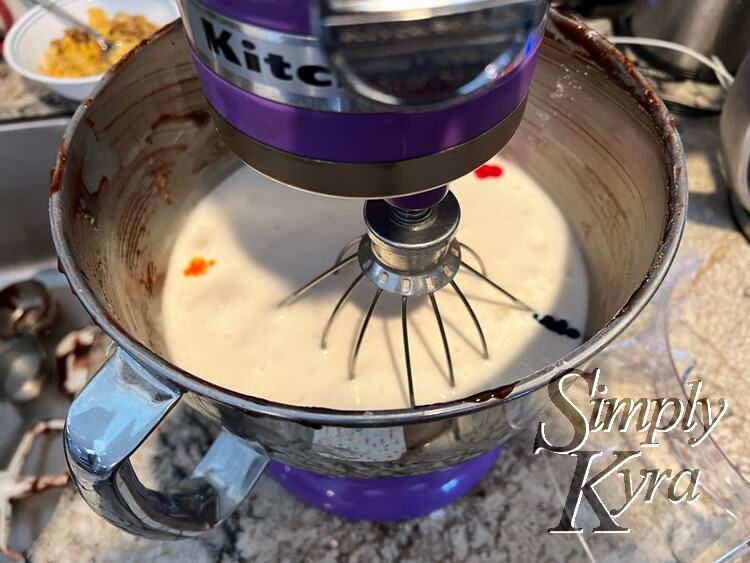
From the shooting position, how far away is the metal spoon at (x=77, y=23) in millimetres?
843

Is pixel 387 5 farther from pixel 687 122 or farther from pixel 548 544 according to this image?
pixel 687 122

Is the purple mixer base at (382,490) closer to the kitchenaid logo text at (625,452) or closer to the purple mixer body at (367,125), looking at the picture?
the kitchenaid logo text at (625,452)

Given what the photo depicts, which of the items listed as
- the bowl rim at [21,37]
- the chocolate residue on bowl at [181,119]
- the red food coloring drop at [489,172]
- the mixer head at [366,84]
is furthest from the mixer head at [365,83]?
the bowl rim at [21,37]

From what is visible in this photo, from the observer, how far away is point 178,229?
2.30 ft

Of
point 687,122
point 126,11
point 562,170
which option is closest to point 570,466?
point 562,170

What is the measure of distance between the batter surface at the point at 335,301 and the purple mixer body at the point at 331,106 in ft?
0.88

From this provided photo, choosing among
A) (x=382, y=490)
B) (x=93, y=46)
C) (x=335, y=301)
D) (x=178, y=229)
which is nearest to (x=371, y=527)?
(x=382, y=490)

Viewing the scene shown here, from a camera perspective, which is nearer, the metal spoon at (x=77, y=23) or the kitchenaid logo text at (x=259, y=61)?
the kitchenaid logo text at (x=259, y=61)

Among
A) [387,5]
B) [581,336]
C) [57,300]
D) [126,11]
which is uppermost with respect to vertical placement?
[387,5]

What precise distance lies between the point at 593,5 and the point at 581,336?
0.51 metres

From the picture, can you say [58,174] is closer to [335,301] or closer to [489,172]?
[335,301]

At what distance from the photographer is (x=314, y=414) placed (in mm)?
345

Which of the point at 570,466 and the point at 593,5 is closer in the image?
the point at 570,466

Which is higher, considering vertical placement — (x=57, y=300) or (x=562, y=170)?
(x=562, y=170)
